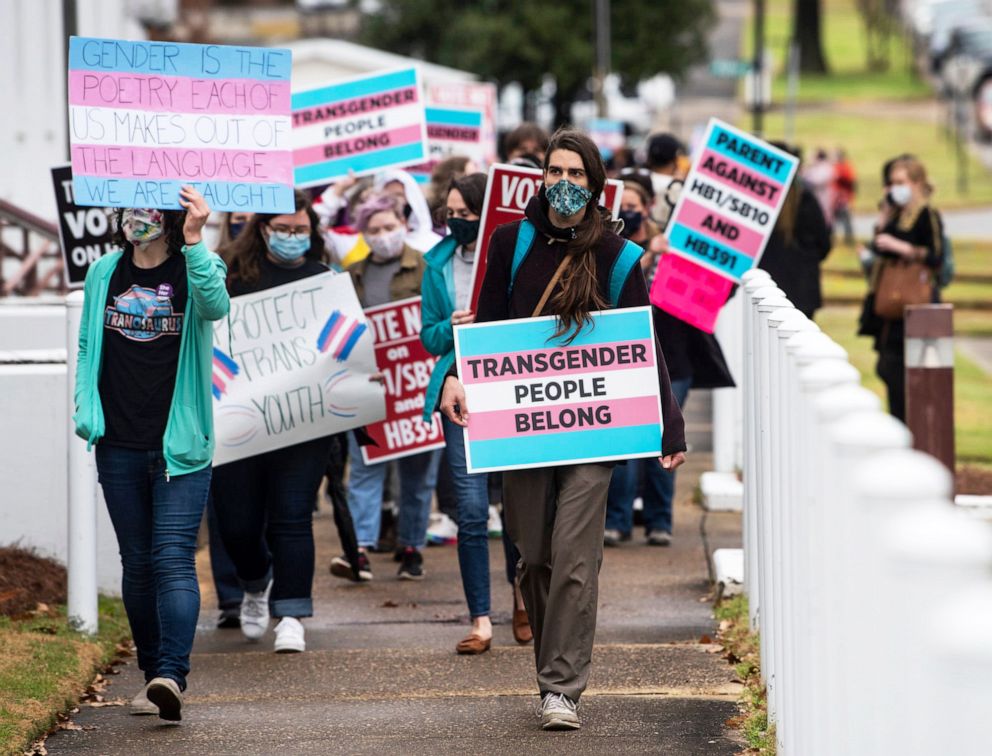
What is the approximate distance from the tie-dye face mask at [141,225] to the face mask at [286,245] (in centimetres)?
131

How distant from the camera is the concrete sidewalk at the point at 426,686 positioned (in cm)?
592

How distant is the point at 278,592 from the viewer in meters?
7.51

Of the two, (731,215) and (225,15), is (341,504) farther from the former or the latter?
(225,15)

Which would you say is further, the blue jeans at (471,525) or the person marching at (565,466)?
the blue jeans at (471,525)

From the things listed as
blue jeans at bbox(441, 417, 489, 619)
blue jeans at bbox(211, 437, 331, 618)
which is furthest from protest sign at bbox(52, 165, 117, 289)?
blue jeans at bbox(441, 417, 489, 619)

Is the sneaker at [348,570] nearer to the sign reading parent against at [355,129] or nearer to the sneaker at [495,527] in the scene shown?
the sneaker at [495,527]

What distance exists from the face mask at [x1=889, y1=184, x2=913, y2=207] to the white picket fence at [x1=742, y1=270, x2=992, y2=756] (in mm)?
6228

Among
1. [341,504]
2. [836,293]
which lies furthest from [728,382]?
[836,293]

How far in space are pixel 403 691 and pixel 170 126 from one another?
220cm

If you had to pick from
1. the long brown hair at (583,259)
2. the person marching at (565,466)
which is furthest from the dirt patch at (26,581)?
the long brown hair at (583,259)

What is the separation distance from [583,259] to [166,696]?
1.94 m

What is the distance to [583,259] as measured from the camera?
237 inches

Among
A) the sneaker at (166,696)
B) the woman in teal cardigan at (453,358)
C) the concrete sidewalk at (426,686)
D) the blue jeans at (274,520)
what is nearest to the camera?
the concrete sidewalk at (426,686)

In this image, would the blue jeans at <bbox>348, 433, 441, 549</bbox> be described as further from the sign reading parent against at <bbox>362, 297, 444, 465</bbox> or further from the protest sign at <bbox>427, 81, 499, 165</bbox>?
the protest sign at <bbox>427, 81, 499, 165</bbox>
